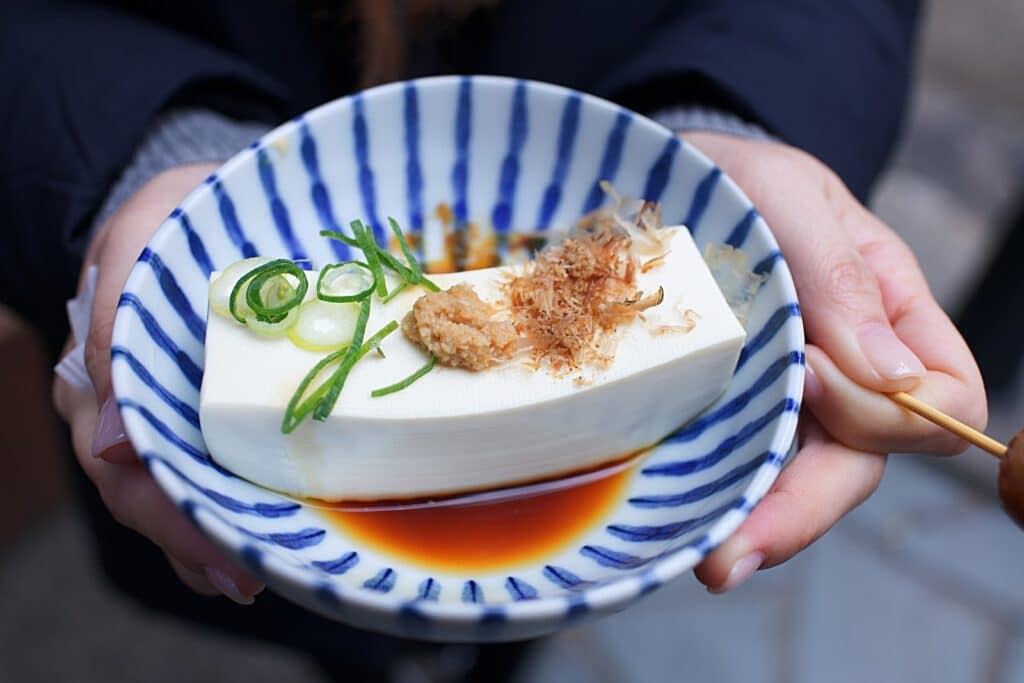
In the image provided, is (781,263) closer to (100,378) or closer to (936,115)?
(100,378)

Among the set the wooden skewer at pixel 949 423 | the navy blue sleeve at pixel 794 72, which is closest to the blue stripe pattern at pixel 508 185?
the navy blue sleeve at pixel 794 72

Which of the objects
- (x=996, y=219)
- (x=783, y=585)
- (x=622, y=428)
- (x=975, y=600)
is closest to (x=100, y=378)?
(x=622, y=428)

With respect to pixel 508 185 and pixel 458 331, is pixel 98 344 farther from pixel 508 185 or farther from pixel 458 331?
Result: pixel 508 185

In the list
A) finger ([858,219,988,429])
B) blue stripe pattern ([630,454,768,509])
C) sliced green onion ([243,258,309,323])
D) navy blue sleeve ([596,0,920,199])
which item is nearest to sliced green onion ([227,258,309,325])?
sliced green onion ([243,258,309,323])

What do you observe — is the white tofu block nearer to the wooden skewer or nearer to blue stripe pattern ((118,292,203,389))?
blue stripe pattern ((118,292,203,389))

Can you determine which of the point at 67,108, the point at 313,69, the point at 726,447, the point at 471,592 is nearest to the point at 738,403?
the point at 726,447
